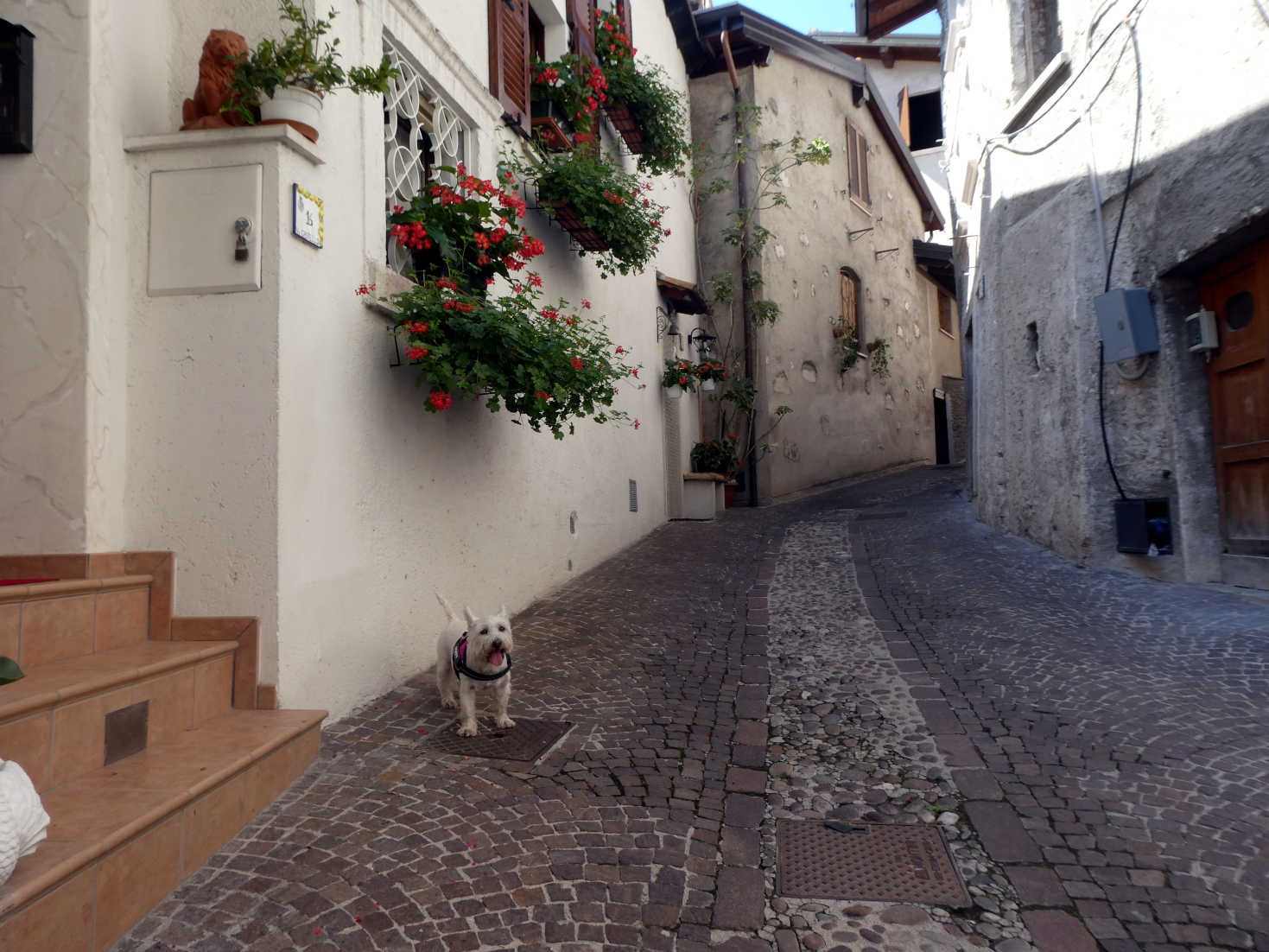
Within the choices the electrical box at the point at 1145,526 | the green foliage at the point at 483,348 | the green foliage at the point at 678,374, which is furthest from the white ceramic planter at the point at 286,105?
the green foliage at the point at 678,374

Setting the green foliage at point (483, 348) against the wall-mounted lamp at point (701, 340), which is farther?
the wall-mounted lamp at point (701, 340)

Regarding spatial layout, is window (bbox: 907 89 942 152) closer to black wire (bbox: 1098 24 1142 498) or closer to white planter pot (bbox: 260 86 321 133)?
black wire (bbox: 1098 24 1142 498)

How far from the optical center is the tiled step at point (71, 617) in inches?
121

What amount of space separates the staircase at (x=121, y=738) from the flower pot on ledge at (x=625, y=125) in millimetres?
7311

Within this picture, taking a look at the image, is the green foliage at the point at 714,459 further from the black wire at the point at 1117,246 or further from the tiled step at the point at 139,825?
the tiled step at the point at 139,825

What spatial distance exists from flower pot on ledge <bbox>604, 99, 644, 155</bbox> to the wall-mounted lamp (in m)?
3.71

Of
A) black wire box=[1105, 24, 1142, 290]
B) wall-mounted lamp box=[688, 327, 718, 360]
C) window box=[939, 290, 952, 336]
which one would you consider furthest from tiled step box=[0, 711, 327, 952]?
window box=[939, 290, 952, 336]

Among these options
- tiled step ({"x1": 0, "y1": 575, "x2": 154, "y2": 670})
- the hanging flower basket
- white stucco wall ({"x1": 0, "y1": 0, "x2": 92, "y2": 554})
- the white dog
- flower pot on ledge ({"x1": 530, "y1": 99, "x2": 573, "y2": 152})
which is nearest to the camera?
tiled step ({"x1": 0, "y1": 575, "x2": 154, "y2": 670})

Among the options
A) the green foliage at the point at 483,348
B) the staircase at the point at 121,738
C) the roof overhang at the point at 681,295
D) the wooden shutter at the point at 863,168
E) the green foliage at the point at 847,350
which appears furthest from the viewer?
the wooden shutter at the point at 863,168

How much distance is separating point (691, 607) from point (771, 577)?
1375 millimetres

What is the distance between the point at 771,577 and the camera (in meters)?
7.89

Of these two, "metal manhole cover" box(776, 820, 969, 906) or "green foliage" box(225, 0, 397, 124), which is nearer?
"metal manhole cover" box(776, 820, 969, 906)

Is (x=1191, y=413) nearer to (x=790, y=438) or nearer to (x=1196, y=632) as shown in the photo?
(x=1196, y=632)

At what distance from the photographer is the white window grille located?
525cm
